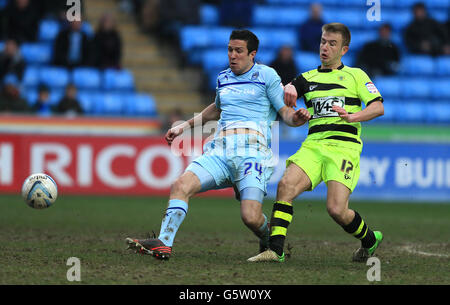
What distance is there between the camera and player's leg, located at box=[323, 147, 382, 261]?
6.96 metres

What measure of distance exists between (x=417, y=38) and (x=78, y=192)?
9.01 meters

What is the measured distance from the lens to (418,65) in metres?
18.3

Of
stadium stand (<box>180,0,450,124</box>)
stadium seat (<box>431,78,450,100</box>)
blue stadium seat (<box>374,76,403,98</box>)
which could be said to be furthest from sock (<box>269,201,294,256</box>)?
stadium seat (<box>431,78,450,100</box>)

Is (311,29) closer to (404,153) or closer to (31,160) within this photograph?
(404,153)

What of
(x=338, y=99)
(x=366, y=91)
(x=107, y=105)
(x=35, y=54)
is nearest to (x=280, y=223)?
(x=338, y=99)

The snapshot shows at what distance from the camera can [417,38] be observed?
18.3m

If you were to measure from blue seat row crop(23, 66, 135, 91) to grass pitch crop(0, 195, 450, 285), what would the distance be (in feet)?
9.84

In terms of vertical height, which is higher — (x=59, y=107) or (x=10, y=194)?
(x=59, y=107)

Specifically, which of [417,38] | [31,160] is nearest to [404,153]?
[417,38]

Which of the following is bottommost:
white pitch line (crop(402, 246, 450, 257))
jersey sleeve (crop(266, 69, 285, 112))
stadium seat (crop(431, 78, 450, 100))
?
white pitch line (crop(402, 246, 450, 257))

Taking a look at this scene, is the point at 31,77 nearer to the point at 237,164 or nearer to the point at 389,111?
the point at 389,111

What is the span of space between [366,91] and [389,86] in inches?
427

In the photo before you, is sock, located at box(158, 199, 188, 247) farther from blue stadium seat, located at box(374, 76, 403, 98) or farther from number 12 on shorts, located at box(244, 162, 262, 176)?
blue stadium seat, located at box(374, 76, 403, 98)

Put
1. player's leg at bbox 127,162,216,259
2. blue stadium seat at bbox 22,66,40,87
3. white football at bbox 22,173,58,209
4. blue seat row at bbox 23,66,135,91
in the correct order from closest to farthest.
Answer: player's leg at bbox 127,162,216,259
white football at bbox 22,173,58,209
blue stadium seat at bbox 22,66,40,87
blue seat row at bbox 23,66,135,91
